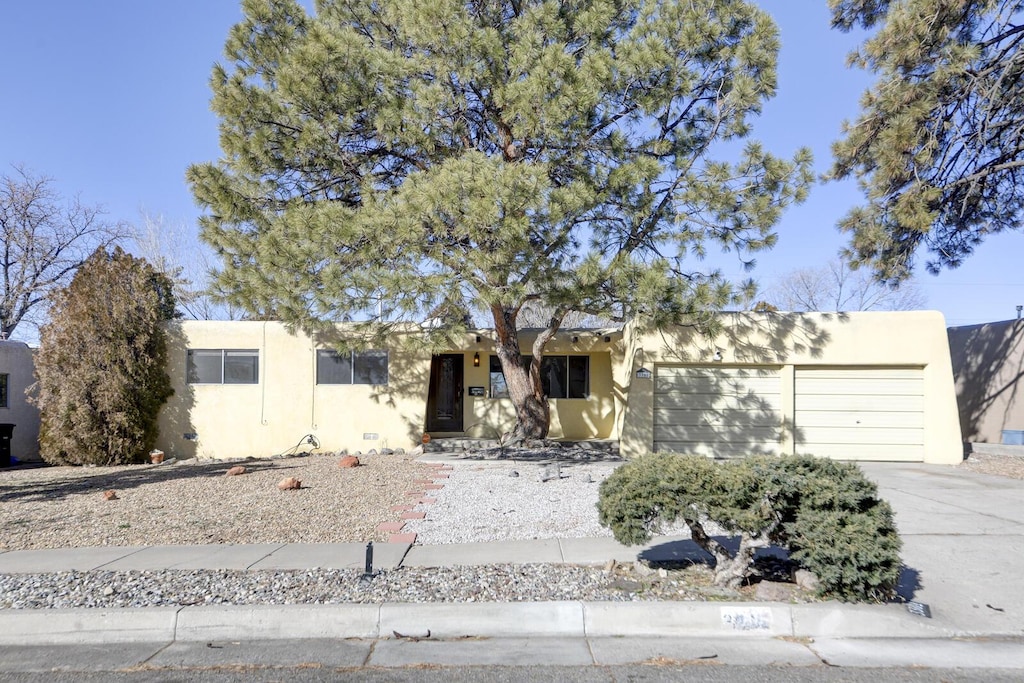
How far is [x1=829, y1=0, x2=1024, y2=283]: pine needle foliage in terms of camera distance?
14.2 metres

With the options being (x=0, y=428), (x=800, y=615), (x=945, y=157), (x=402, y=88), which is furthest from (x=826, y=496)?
(x=0, y=428)

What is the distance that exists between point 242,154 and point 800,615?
38.4 feet

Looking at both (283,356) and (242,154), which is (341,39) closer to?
(242,154)

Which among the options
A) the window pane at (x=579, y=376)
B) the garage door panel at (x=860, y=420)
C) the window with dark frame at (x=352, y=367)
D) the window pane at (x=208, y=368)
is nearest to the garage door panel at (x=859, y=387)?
the garage door panel at (x=860, y=420)

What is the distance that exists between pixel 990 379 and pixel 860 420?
17.7 ft

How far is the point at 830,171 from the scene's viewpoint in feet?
54.5

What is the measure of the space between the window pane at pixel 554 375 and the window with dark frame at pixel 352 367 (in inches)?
159

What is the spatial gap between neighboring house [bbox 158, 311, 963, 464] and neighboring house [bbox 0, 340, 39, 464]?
12.0 ft

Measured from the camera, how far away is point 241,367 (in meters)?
16.5

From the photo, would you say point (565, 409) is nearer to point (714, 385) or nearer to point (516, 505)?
point (714, 385)

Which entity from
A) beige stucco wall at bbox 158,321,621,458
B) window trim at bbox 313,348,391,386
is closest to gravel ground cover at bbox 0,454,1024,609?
beige stucco wall at bbox 158,321,621,458

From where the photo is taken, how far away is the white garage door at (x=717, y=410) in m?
15.4

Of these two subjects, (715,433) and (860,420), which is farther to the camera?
(715,433)

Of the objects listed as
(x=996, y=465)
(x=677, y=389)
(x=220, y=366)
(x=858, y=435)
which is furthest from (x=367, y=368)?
(x=996, y=465)
